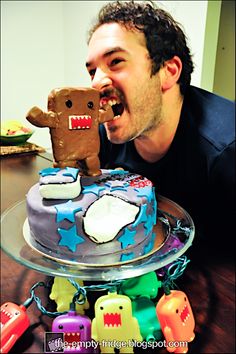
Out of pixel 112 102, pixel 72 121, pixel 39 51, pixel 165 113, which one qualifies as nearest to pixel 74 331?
pixel 72 121

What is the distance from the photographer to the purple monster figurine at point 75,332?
49cm

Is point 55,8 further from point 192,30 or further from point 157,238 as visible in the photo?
point 157,238

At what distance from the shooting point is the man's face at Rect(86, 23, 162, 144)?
0.75 m

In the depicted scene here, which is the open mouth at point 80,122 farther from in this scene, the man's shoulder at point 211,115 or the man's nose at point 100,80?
the man's shoulder at point 211,115

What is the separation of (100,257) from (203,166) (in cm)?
41

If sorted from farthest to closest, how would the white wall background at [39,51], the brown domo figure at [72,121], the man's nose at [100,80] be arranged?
the white wall background at [39,51]
the man's nose at [100,80]
the brown domo figure at [72,121]

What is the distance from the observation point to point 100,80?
0.75 m

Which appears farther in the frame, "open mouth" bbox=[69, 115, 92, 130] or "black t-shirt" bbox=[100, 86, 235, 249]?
"black t-shirt" bbox=[100, 86, 235, 249]

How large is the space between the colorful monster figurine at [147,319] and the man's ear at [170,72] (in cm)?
53

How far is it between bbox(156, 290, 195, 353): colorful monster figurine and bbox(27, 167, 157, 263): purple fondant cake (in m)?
0.11

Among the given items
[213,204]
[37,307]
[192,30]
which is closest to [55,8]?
[192,30]

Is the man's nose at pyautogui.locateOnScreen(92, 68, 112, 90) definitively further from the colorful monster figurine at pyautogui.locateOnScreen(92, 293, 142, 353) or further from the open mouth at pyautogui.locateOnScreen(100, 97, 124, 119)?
the colorful monster figurine at pyautogui.locateOnScreen(92, 293, 142, 353)

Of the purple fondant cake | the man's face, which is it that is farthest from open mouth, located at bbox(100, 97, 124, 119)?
the purple fondant cake

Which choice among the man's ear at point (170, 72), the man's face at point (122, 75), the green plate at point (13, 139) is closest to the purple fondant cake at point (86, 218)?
the man's face at point (122, 75)
